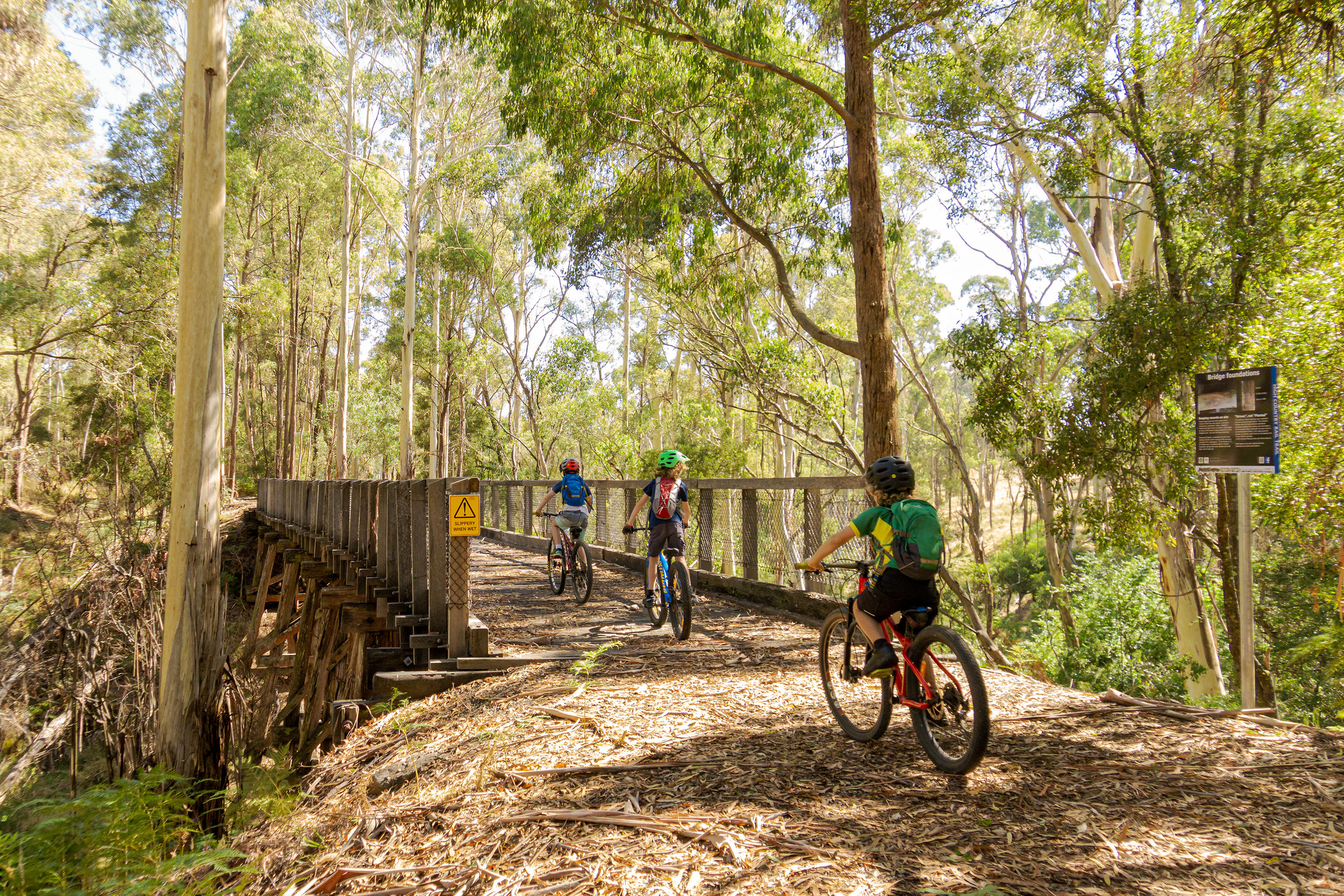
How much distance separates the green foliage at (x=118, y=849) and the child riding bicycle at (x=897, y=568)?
3.01 meters

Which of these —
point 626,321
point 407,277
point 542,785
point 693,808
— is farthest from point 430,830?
point 626,321

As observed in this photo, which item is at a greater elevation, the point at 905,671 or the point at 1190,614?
the point at 905,671

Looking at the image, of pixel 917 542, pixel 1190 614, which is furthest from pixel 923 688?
pixel 1190 614

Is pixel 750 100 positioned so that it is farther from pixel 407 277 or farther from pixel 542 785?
pixel 407 277

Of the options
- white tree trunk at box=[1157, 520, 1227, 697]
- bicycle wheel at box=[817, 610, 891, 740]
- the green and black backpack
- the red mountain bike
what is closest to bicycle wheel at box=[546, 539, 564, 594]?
the red mountain bike

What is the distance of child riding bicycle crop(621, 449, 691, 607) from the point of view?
23.8ft

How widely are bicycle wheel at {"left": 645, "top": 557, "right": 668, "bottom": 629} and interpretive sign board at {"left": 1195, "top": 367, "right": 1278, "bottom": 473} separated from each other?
448 centimetres

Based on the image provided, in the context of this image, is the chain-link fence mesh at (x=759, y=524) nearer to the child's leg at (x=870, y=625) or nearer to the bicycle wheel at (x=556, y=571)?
the bicycle wheel at (x=556, y=571)

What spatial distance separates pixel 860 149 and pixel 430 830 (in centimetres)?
736

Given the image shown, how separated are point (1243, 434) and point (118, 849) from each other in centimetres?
807

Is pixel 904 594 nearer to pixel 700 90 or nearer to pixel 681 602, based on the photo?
pixel 681 602

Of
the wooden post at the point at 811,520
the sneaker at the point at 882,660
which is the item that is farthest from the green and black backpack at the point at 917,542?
the wooden post at the point at 811,520

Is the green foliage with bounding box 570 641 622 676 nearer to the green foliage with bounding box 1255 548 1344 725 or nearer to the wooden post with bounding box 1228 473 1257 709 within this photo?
the wooden post with bounding box 1228 473 1257 709

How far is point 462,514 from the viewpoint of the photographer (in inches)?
246
